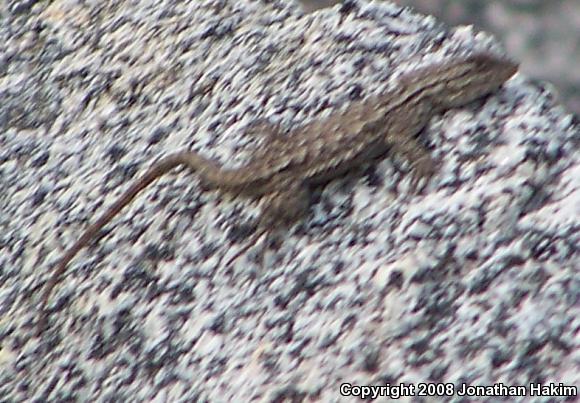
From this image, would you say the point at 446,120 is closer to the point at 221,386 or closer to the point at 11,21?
the point at 221,386

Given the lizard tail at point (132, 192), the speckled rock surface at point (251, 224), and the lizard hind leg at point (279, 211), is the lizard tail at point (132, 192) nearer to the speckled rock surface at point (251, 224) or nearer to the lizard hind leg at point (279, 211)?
the speckled rock surface at point (251, 224)

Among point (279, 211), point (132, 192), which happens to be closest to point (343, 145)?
point (279, 211)

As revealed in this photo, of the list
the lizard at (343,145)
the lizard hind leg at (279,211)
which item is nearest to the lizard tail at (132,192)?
the lizard at (343,145)

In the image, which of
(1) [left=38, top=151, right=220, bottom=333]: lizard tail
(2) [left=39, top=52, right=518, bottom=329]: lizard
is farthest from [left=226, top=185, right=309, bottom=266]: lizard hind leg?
(1) [left=38, top=151, right=220, bottom=333]: lizard tail

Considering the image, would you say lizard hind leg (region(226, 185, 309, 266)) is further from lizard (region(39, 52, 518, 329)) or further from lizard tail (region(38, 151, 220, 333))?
lizard tail (region(38, 151, 220, 333))

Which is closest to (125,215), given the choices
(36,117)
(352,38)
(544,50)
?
(36,117)

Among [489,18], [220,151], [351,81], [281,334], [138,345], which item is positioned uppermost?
[489,18]

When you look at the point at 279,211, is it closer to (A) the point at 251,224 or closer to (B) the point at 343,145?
(A) the point at 251,224

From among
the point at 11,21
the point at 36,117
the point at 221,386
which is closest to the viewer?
the point at 221,386
